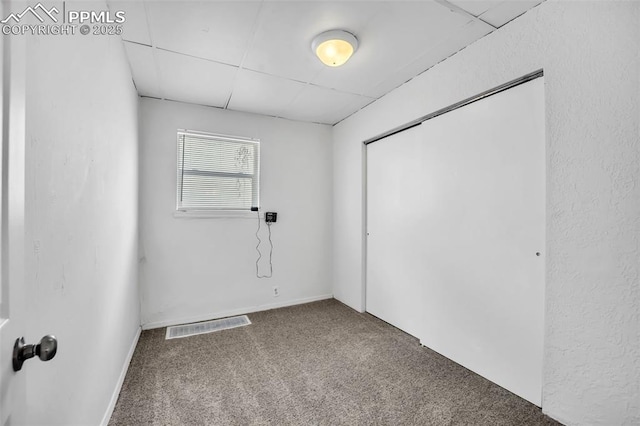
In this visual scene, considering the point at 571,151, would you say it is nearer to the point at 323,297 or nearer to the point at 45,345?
the point at 45,345

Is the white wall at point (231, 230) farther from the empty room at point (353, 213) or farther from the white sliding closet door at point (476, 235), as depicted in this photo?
the white sliding closet door at point (476, 235)

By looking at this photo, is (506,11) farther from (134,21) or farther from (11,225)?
(11,225)

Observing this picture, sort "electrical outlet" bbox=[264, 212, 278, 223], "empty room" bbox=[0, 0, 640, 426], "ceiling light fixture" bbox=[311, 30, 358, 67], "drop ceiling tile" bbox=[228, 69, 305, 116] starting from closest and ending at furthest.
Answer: "empty room" bbox=[0, 0, 640, 426]
"ceiling light fixture" bbox=[311, 30, 358, 67]
"drop ceiling tile" bbox=[228, 69, 305, 116]
"electrical outlet" bbox=[264, 212, 278, 223]

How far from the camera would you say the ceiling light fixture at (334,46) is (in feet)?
6.26

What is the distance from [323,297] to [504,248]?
2452 mm

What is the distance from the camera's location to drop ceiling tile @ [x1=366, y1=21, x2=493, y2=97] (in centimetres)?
192

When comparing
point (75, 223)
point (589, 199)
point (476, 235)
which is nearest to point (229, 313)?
point (75, 223)

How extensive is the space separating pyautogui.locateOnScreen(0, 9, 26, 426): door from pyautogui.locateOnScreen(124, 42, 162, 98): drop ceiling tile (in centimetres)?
182

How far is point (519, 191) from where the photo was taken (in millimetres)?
1825

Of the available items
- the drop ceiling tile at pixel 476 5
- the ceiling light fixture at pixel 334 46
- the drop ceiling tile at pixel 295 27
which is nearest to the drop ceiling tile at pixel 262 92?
the drop ceiling tile at pixel 295 27

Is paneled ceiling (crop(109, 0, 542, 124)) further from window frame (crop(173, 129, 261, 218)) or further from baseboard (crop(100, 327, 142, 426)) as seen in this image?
baseboard (crop(100, 327, 142, 426))

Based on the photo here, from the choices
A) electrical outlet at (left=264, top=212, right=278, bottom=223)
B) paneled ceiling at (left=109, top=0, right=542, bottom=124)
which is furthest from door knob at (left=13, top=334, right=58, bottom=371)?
electrical outlet at (left=264, top=212, right=278, bottom=223)

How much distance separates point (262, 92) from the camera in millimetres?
2848

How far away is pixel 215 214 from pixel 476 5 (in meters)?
2.94
